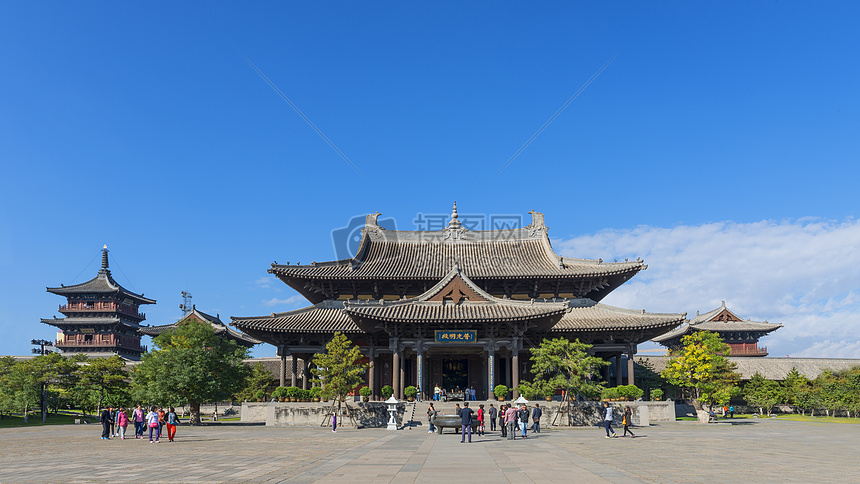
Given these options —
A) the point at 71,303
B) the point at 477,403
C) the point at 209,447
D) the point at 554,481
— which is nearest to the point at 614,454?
the point at 554,481

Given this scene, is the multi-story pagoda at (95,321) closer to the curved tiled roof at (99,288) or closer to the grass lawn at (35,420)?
the curved tiled roof at (99,288)

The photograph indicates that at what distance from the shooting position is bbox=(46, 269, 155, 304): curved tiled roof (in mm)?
85469

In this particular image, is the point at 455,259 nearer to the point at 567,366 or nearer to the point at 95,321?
the point at 567,366

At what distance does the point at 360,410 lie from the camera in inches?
1407

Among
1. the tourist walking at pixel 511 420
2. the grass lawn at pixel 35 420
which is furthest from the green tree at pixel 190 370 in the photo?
the tourist walking at pixel 511 420

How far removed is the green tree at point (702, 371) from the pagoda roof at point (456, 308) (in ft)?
35.4

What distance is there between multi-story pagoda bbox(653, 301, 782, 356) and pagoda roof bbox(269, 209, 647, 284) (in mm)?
28836

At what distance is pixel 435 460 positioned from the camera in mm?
17594

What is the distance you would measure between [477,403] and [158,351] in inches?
847

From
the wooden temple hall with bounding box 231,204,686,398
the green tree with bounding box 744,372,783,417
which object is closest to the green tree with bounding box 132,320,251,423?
the wooden temple hall with bounding box 231,204,686,398

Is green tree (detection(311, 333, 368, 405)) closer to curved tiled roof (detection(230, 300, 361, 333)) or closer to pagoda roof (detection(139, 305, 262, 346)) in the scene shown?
curved tiled roof (detection(230, 300, 361, 333))

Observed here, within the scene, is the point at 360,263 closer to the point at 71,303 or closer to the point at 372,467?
the point at 372,467

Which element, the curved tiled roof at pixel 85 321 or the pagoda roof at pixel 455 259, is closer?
the pagoda roof at pixel 455 259

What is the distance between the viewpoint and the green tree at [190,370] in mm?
37312
